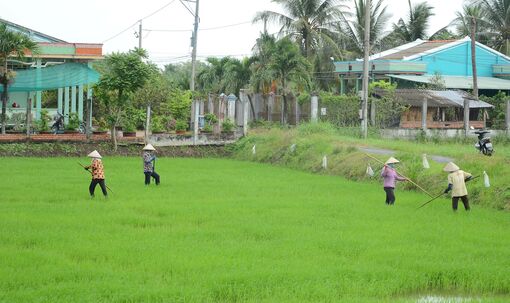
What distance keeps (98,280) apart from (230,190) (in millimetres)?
10148

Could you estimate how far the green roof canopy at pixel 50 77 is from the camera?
98.1 ft

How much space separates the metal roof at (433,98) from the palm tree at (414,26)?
566 inches

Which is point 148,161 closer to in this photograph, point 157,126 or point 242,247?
point 242,247

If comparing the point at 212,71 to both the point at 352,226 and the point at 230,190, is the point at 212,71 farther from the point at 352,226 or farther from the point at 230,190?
the point at 352,226

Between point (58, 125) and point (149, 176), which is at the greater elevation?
point (58, 125)

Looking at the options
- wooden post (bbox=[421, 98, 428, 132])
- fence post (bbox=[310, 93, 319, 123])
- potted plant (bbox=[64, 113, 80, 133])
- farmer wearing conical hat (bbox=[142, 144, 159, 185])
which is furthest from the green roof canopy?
wooden post (bbox=[421, 98, 428, 132])

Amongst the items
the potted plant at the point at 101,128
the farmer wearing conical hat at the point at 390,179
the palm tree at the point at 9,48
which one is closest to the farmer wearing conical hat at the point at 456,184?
the farmer wearing conical hat at the point at 390,179

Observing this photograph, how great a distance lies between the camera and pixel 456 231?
43.0 feet

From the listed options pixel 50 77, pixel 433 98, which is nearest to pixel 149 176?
pixel 50 77

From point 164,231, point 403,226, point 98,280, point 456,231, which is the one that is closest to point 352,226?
point 403,226

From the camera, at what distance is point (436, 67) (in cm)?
4441

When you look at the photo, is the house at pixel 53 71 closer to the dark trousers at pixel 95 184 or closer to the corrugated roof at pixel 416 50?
the dark trousers at pixel 95 184

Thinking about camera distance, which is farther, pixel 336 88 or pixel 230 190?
pixel 336 88

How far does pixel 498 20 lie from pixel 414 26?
5.99m
